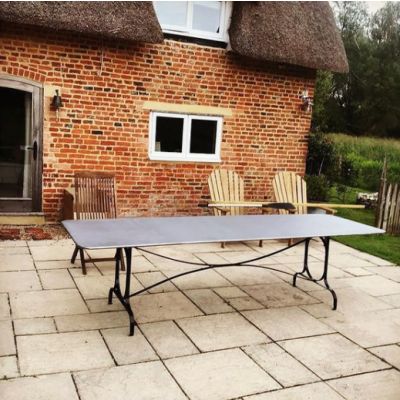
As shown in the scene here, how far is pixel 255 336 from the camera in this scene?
383cm

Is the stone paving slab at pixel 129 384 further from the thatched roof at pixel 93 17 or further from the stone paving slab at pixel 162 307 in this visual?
the thatched roof at pixel 93 17

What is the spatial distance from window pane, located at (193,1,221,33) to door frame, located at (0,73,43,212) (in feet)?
9.34

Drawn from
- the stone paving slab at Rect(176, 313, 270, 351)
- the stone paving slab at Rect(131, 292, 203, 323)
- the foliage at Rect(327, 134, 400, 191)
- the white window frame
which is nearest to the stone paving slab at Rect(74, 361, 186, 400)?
the stone paving slab at Rect(176, 313, 270, 351)

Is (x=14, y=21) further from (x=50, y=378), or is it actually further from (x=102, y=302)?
(x=50, y=378)

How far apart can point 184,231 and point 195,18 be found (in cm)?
493

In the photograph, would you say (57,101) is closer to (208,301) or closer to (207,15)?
(207,15)

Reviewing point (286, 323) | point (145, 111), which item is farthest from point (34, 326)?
point (145, 111)

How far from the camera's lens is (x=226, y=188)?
7273 millimetres

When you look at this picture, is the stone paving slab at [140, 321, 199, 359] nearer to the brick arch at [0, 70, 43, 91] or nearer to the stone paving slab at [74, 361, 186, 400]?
the stone paving slab at [74, 361, 186, 400]

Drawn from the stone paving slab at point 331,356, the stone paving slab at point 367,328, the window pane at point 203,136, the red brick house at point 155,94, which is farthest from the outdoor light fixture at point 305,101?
the stone paving slab at point 331,356

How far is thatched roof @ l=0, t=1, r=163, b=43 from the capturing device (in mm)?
5953

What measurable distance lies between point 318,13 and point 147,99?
3622mm

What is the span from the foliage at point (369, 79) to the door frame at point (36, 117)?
1142 inches

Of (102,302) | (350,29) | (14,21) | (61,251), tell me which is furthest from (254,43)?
(350,29)
